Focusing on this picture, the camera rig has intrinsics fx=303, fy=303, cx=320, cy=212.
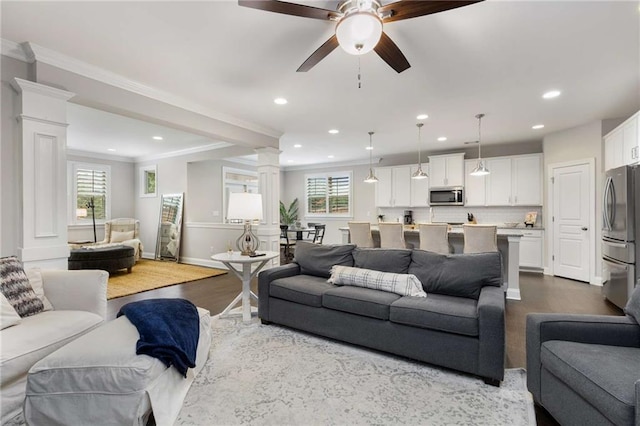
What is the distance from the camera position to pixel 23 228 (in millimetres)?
2643

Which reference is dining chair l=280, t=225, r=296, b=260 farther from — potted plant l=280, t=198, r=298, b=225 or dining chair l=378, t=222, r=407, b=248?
dining chair l=378, t=222, r=407, b=248

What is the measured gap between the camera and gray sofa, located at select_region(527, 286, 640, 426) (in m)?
1.33

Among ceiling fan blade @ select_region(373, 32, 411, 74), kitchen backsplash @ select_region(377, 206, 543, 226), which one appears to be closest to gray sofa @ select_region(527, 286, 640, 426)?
ceiling fan blade @ select_region(373, 32, 411, 74)

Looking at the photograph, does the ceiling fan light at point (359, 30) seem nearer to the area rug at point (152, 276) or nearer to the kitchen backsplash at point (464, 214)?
the area rug at point (152, 276)

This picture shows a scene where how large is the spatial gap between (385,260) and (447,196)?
174 inches

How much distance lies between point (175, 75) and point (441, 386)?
3719 mm

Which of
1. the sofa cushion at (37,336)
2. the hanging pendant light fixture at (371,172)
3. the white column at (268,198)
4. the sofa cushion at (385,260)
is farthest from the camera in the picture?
the hanging pendant light fixture at (371,172)

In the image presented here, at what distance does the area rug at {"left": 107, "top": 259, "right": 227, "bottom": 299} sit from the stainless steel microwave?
491 centimetres

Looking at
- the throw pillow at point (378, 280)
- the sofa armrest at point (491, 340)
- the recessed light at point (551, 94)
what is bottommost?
the sofa armrest at point (491, 340)

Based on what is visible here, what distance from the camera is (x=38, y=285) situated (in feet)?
7.63

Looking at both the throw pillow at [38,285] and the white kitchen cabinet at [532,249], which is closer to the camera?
the throw pillow at [38,285]

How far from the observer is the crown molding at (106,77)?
2701 millimetres

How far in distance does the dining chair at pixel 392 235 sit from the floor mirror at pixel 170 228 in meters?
4.93

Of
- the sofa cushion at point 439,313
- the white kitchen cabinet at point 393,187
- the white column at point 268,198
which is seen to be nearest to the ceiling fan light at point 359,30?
the sofa cushion at point 439,313
